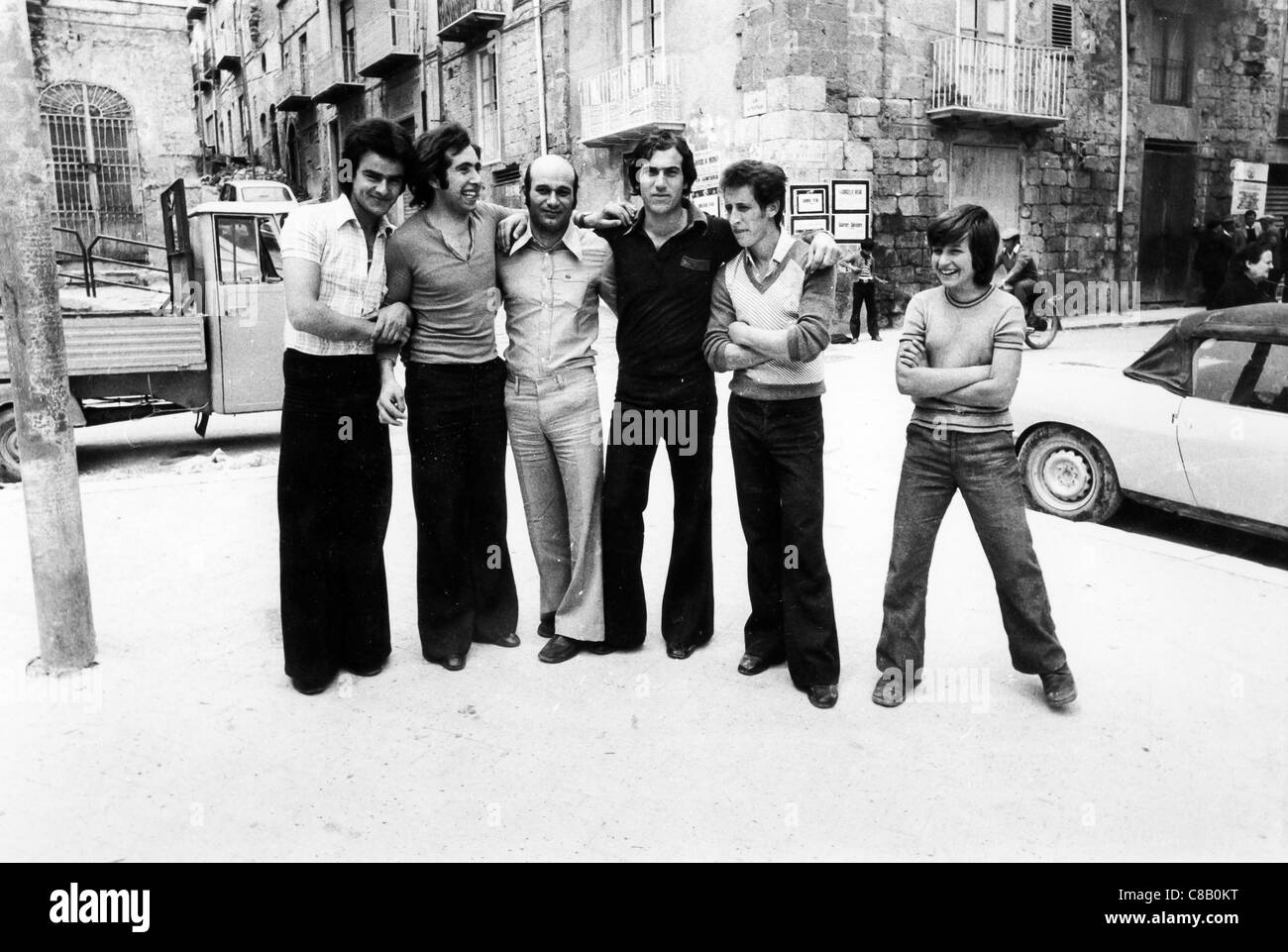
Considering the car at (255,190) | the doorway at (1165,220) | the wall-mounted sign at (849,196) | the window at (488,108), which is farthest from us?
the window at (488,108)

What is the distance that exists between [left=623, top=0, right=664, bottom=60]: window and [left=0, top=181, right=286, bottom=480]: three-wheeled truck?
34.1 feet

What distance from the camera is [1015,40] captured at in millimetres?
17391

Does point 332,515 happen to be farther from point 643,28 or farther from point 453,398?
point 643,28

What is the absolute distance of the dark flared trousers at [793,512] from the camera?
3.72 meters

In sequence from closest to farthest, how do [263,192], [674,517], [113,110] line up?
[674,517]
[263,192]
[113,110]

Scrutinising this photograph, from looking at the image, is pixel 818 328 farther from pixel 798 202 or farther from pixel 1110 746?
pixel 798 202

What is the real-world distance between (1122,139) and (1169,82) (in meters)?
2.09

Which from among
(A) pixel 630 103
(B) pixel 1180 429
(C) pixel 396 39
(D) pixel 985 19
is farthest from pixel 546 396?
(C) pixel 396 39

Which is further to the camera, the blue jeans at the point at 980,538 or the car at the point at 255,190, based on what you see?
the car at the point at 255,190

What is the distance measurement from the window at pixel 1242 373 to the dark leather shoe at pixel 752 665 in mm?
3390

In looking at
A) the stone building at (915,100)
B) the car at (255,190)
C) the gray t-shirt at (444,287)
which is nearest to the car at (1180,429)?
the gray t-shirt at (444,287)

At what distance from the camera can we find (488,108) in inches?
872

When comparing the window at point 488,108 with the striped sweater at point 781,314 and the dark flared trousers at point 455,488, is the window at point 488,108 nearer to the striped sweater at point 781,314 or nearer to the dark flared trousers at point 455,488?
the dark flared trousers at point 455,488

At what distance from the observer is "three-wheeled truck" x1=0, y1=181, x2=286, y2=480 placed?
8.43 m
